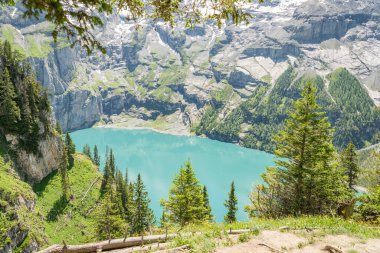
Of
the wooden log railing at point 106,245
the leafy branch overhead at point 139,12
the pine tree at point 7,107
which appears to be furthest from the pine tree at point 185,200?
the pine tree at point 7,107

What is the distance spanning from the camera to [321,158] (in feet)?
83.4

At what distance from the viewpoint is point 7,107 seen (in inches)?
2564

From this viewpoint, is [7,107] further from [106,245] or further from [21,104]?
[106,245]

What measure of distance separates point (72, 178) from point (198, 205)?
57.0 m

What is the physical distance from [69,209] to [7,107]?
88.0ft

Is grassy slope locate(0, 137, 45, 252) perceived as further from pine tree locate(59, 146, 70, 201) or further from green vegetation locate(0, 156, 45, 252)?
pine tree locate(59, 146, 70, 201)

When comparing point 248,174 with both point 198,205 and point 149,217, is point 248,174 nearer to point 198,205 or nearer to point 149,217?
point 149,217

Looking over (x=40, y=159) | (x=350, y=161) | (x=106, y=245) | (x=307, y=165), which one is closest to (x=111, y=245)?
(x=106, y=245)

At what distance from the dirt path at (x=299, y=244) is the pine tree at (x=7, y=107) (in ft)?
216

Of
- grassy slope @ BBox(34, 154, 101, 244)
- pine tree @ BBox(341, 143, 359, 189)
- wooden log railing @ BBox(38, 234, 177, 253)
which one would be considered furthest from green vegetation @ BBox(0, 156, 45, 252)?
pine tree @ BBox(341, 143, 359, 189)

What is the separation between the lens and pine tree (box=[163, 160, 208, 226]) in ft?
118

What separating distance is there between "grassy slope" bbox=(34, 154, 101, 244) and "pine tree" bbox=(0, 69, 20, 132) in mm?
16045

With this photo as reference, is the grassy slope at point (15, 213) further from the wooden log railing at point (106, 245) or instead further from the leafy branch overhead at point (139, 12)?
the leafy branch overhead at point (139, 12)

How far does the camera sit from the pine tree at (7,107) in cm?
6488
